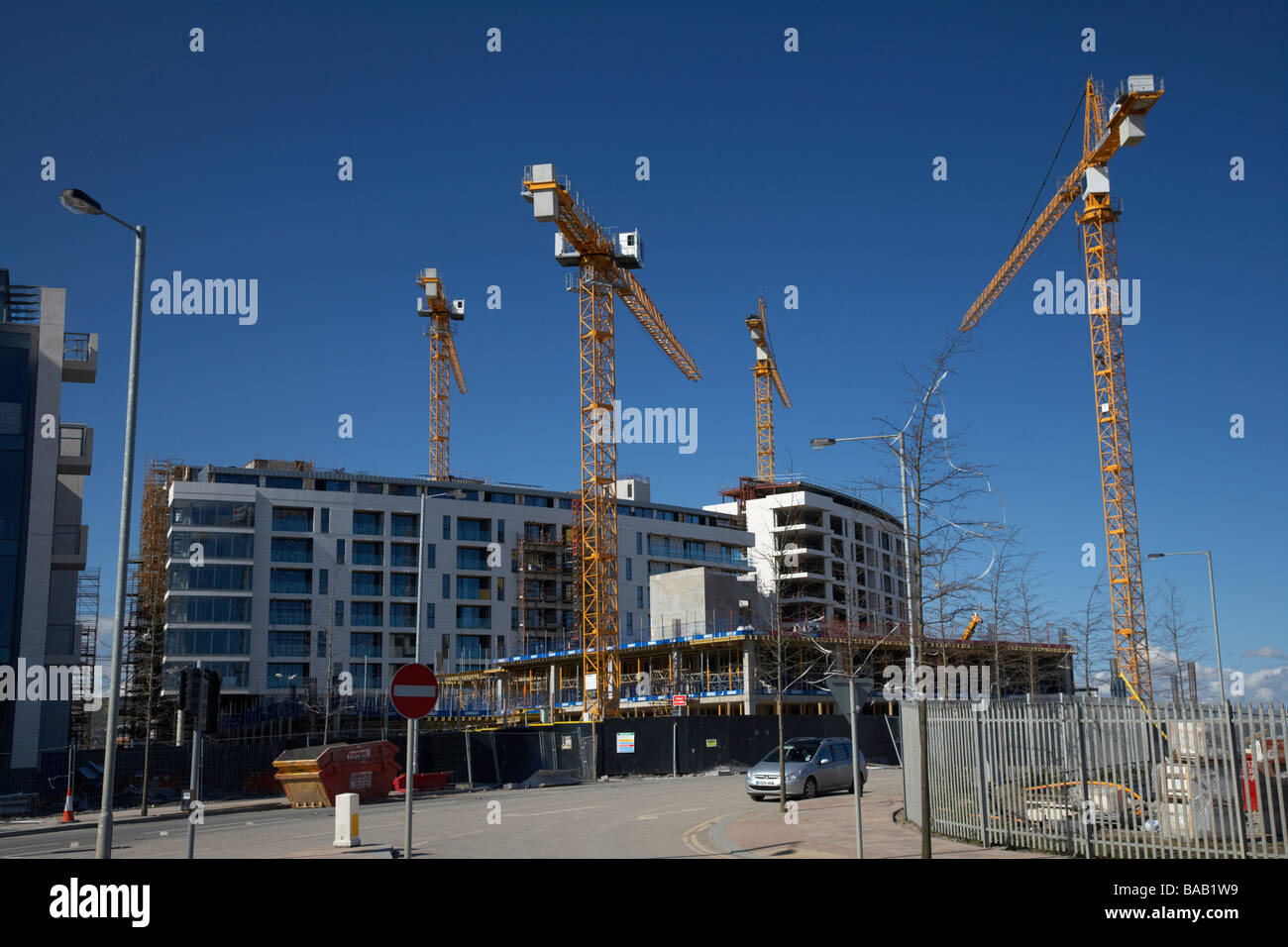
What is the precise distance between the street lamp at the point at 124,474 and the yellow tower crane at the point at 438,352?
95.8 meters

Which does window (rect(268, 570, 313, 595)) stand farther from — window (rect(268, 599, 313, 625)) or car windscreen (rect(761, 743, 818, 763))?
car windscreen (rect(761, 743, 818, 763))

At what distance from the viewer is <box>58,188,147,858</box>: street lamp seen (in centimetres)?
1411

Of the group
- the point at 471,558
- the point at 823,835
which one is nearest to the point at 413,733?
the point at 823,835

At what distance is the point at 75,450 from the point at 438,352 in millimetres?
64033

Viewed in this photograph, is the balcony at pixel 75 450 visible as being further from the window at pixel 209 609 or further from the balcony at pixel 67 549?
the window at pixel 209 609

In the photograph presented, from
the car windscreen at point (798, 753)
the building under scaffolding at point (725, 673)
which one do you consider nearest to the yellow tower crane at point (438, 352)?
the building under scaffolding at point (725, 673)

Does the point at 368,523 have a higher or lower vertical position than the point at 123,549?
higher

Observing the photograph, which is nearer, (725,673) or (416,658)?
(416,658)

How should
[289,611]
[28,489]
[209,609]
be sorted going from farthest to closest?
[289,611] < [209,609] < [28,489]

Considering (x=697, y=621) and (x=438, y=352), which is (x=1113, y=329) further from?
(x=438, y=352)

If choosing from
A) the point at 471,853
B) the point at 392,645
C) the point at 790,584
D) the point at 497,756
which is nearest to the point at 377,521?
the point at 392,645

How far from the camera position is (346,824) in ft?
55.0
